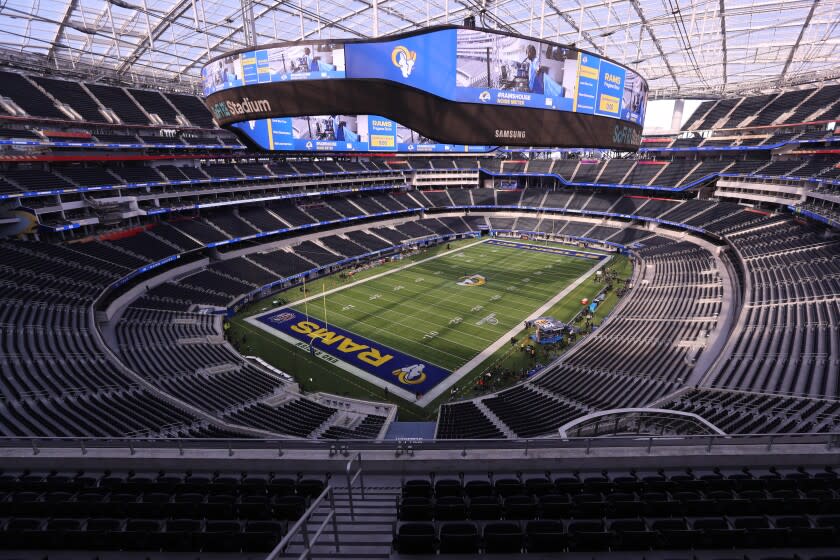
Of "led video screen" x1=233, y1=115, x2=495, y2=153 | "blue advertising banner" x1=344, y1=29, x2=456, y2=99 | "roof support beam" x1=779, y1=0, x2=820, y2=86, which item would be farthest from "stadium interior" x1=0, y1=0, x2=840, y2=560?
"led video screen" x1=233, y1=115, x2=495, y2=153

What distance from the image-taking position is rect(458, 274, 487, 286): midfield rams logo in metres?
43.6

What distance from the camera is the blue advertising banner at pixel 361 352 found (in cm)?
2597

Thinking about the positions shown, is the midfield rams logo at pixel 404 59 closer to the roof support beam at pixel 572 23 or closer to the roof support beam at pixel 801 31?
the roof support beam at pixel 572 23

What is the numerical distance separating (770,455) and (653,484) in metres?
2.70

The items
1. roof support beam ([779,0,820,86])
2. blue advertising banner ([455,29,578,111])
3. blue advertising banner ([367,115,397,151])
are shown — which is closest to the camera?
blue advertising banner ([455,29,578,111])

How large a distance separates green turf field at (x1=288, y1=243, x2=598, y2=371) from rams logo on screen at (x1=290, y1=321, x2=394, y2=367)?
139 centimetres

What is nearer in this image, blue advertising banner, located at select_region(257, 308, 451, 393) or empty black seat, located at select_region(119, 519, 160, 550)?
empty black seat, located at select_region(119, 519, 160, 550)

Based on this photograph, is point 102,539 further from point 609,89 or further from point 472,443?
point 609,89

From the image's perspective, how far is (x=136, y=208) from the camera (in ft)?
132

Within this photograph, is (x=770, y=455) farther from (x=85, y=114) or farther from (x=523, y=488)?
(x=85, y=114)

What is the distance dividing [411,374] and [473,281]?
20.2m

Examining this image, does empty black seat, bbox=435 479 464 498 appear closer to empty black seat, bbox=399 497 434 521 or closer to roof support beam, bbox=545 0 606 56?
empty black seat, bbox=399 497 434 521

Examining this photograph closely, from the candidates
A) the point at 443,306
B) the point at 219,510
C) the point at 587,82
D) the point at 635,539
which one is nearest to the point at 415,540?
the point at 635,539

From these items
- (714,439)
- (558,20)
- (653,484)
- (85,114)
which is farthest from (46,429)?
(558,20)
